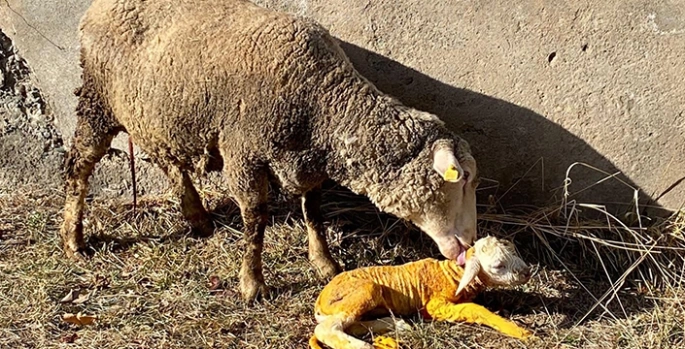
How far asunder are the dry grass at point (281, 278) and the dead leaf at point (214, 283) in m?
0.02

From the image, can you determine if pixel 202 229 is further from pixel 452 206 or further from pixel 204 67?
pixel 452 206

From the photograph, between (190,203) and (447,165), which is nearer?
(447,165)

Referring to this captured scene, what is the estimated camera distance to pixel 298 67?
3.88m

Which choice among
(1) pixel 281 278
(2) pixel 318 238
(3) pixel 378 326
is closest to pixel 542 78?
(2) pixel 318 238

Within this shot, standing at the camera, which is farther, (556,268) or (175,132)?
(556,268)

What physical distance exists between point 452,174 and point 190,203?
1.71 m

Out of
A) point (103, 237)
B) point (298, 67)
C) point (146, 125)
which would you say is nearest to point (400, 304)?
point (298, 67)

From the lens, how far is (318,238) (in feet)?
14.7

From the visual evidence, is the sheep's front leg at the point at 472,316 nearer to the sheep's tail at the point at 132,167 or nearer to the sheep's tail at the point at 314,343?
the sheep's tail at the point at 314,343

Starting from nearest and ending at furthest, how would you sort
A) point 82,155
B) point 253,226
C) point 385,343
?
point 385,343, point 253,226, point 82,155

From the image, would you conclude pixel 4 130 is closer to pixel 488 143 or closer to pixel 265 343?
pixel 265 343

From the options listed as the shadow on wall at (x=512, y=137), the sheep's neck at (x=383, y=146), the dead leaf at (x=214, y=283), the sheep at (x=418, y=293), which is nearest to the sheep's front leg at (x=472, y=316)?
the sheep at (x=418, y=293)

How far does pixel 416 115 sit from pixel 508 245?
67 centimetres

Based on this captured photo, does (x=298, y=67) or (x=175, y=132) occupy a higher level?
(x=298, y=67)
